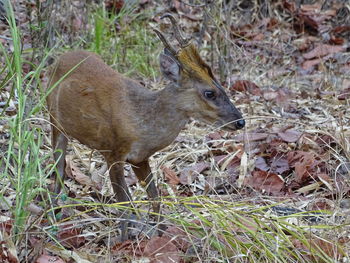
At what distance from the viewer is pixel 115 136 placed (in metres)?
5.10

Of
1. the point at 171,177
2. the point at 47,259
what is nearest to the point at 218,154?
the point at 171,177

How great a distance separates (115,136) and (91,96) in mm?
370

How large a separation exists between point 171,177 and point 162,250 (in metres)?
1.66

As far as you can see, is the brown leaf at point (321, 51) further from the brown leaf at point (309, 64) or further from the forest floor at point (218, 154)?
the brown leaf at point (309, 64)

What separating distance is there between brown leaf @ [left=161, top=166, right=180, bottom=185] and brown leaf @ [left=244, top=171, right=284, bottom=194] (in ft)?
1.75

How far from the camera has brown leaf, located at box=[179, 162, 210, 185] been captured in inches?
233

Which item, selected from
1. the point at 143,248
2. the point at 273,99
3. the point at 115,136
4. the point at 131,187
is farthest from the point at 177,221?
the point at 273,99

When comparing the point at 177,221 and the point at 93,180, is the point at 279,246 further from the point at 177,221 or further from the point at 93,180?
the point at 93,180

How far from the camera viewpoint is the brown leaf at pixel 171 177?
589cm

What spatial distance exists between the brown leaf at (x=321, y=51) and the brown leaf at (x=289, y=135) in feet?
9.15

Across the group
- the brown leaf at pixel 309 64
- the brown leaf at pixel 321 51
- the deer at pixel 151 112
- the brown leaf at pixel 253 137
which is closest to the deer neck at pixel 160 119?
the deer at pixel 151 112

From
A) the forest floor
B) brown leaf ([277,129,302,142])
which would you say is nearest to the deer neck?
the forest floor

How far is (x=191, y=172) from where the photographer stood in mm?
5992

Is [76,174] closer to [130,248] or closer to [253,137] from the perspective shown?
[253,137]
